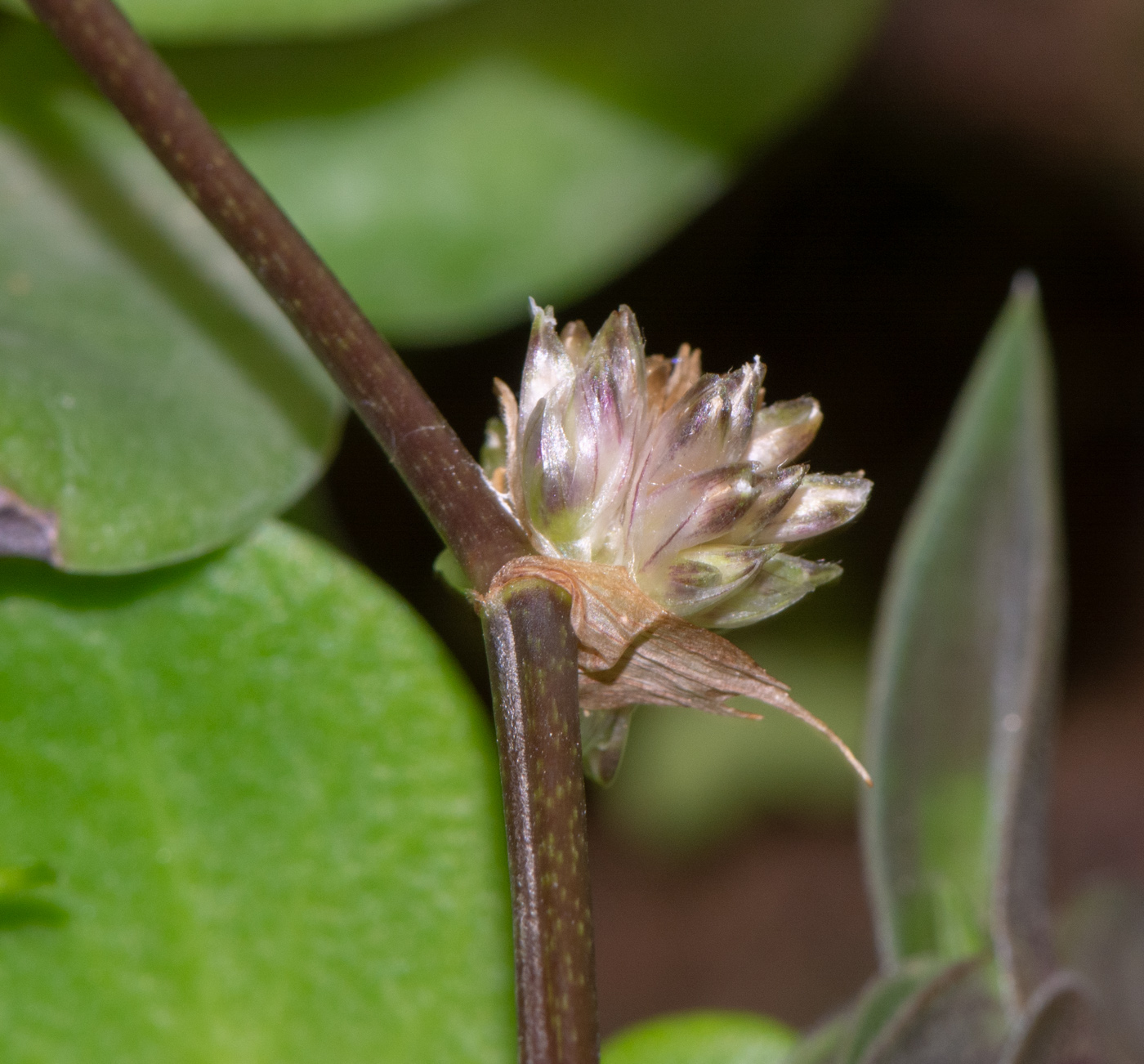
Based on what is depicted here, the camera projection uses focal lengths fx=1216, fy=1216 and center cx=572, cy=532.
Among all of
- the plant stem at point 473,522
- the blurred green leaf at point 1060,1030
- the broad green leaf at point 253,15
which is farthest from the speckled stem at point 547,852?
the broad green leaf at point 253,15

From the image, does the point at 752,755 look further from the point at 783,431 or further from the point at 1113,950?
the point at 783,431

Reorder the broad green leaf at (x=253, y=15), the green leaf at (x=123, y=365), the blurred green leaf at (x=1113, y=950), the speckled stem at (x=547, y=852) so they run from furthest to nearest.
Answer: the blurred green leaf at (x=1113, y=950) → the broad green leaf at (x=253, y=15) → the green leaf at (x=123, y=365) → the speckled stem at (x=547, y=852)

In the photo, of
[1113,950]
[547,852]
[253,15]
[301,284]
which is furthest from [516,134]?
[1113,950]

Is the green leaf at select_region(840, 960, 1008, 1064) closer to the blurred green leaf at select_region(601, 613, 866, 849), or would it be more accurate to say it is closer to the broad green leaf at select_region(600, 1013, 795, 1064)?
the broad green leaf at select_region(600, 1013, 795, 1064)

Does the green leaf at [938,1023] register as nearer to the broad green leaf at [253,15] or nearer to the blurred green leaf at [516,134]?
the blurred green leaf at [516,134]

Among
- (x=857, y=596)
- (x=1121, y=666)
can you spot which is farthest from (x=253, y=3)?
(x=1121, y=666)
